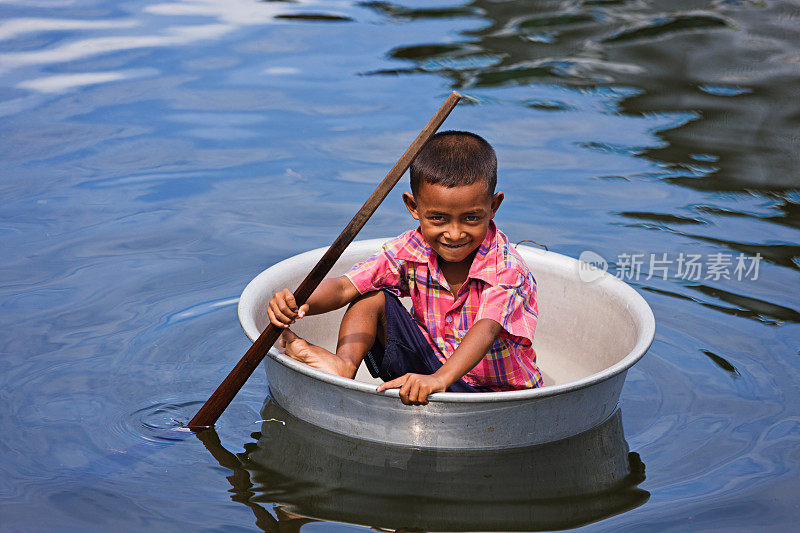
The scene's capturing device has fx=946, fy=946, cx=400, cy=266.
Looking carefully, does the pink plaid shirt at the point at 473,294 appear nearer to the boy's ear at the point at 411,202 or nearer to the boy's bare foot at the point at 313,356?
the boy's ear at the point at 411,202

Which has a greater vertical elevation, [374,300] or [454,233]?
[454,233]

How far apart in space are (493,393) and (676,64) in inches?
184

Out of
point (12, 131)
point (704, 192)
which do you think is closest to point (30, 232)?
point (12, 131)

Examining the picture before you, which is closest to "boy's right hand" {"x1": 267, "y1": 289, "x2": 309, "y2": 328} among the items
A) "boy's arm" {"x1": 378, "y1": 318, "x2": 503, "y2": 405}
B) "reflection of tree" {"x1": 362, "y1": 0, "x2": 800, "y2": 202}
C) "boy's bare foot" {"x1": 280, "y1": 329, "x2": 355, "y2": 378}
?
"boy's bare foot" {"x1": 280, "y1": 329, "x2": 355, "y2": 378}

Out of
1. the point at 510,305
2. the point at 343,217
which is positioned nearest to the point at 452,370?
the point at 510,305

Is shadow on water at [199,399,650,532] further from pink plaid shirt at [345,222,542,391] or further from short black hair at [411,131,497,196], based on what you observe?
short black hair at [411,131,497,196]

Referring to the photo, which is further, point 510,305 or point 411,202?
point 411,202

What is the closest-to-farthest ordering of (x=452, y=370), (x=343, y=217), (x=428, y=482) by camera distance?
(x=452, y=370)
(x=428, y=482)
(x=343, y=217)

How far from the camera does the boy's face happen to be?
2.35 metres

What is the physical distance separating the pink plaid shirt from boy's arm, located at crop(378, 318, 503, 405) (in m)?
0.08

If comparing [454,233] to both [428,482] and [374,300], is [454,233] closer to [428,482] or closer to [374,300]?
[374,300]

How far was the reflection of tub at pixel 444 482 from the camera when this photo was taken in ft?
7.27

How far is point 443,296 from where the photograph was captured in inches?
102

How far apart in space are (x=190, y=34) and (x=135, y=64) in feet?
2.30
